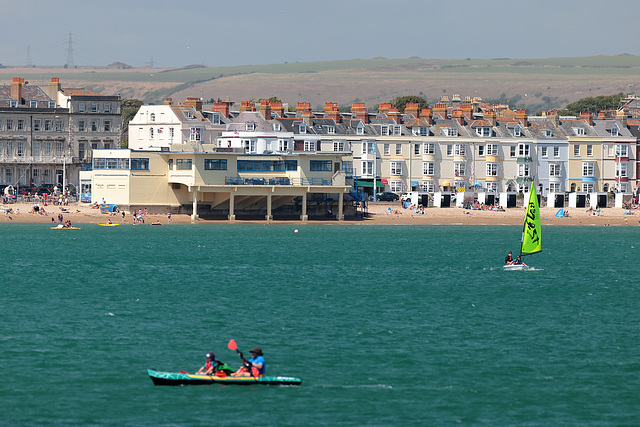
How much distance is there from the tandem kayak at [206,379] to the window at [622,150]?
12565 centimetres

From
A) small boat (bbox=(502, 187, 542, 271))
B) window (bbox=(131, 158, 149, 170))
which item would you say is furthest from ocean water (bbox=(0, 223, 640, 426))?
window (bbox=(131, 158, 149, 170))

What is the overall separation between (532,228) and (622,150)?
8382 cm

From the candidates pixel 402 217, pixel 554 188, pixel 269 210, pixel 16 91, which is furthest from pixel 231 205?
pixel 554 188

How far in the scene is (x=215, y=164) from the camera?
401ft

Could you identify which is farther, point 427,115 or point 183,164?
point 427,115

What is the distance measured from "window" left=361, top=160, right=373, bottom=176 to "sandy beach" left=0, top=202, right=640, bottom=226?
358 inches

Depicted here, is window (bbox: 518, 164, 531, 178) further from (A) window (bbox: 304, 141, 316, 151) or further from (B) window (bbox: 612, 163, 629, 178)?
(A) window (bbox: 304, 141, 316, 151)

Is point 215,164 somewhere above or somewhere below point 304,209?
above

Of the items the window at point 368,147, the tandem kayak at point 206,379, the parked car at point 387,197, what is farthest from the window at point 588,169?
the tandem kayak at point 206,379

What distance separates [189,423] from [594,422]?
13712 millimetres

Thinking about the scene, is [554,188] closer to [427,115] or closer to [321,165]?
[427,115]

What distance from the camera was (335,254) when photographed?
3812 inches

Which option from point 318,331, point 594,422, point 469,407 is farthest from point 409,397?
point 318,331

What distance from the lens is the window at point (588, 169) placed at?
159 m
